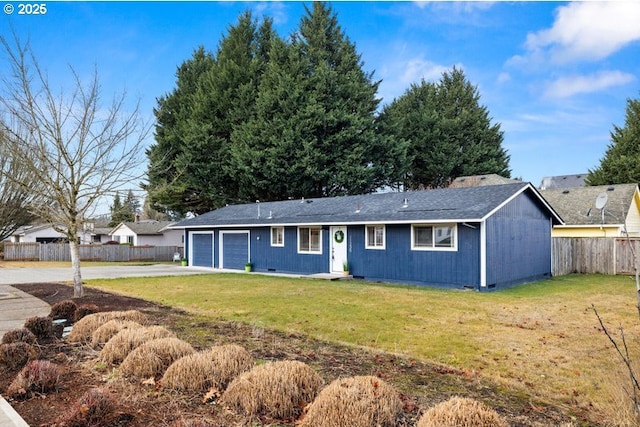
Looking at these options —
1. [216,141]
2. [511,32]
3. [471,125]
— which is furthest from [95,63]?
[471,125]

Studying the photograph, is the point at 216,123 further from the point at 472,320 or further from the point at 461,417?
the point at 461,417

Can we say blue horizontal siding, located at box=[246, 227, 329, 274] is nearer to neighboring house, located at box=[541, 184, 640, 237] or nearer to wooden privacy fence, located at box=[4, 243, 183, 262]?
neighboring house, located at box=[541, 184, 640, 237]

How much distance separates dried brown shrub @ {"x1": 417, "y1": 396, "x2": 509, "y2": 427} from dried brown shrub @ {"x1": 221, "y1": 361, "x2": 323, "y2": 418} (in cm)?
135

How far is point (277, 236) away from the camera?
21.4 meters

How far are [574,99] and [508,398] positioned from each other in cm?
2158

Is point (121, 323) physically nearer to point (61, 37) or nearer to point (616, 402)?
point (616, 402)

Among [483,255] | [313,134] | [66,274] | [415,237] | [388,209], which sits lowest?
[66,274]

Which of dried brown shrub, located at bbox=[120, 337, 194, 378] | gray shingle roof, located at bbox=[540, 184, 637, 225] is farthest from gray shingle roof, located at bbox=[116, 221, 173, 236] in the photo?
dried brown shrub, located at bbox=[120, 337, 194, 378]

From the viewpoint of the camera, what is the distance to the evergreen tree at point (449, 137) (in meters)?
36.6

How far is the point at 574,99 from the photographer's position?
21.7m

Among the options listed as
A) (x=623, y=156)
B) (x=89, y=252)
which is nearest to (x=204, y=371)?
(x=623, y=156)

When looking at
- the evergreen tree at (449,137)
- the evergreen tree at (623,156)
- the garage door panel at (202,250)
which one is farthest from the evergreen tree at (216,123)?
the evergreen tree at (623,156)

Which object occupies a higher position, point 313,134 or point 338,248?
point 313,134

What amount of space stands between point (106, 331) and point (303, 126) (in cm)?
2447
